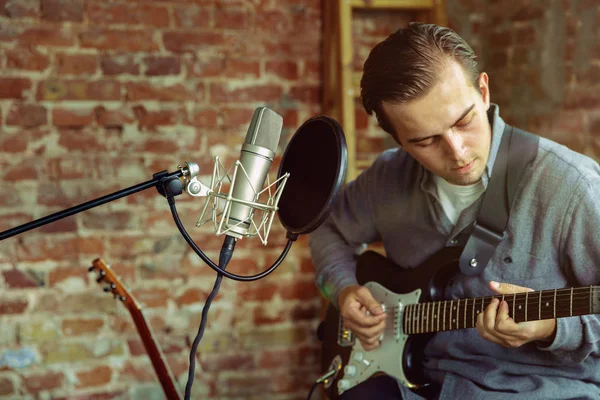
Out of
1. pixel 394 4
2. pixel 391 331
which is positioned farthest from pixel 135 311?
pixel 394 4

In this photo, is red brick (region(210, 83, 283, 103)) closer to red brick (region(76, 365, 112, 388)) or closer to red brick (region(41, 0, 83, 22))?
red brick (region(41, 0, 83, 22))

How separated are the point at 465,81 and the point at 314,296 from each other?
1.23m

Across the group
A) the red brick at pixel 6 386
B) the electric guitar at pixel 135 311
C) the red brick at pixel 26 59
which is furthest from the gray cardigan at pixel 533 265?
the red brick at pixel 6 386

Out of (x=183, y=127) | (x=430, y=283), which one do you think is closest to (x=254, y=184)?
(x=430, y=283)

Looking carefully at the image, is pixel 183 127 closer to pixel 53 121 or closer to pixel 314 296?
pixel 53 121

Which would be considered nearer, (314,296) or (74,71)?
(74,71)

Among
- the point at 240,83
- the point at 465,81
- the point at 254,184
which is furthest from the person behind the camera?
the point at 240,83

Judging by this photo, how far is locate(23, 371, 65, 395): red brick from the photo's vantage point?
85.4 inches

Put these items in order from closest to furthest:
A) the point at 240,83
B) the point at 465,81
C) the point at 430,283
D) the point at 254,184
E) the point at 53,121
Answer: the point at 254,184 → the point at 465,81 → the point at 430,283 → the point at 53,121 → the point at 240,83

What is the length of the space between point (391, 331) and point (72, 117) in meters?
1.21

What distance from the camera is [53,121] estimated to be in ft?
7.00

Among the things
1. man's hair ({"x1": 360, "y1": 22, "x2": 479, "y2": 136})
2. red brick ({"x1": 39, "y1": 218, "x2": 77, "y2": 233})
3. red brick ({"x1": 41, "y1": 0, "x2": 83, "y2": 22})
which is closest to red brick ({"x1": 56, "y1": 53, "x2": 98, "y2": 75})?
red brick ({"x1": 41, "y1": 0, "x2": 83, "y2": 22})

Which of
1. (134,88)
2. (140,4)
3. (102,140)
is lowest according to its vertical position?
(102,140)

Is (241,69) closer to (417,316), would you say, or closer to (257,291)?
(257,291)
